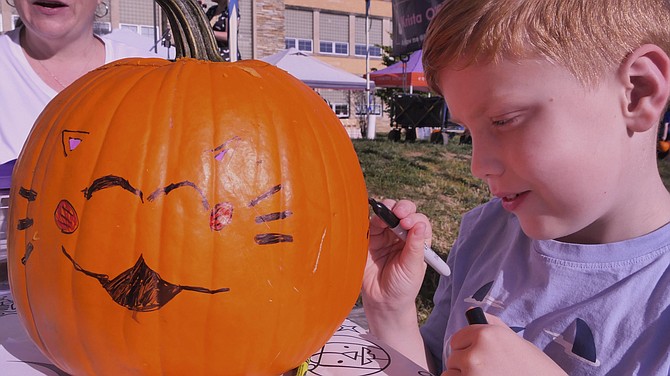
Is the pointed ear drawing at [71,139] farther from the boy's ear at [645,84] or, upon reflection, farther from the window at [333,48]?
the window at [333,48]

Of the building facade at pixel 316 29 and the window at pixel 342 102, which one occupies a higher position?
the building facade at pixel 316 29

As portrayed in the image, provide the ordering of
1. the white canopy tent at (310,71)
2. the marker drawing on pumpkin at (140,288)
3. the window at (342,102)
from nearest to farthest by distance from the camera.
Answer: the marker drawing on pumpkin at (140,288), the white canopy tent at (310,71), the window at (342,102)

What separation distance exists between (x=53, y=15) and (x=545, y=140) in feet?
5.42

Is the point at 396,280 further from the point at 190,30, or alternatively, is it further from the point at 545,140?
the point at 190,30

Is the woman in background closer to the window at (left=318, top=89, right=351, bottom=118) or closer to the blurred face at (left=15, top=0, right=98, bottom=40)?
the blurred face at (left=15, top=0, right=98, bottom=40)

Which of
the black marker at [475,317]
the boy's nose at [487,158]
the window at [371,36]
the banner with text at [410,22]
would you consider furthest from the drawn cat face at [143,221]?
the window at [371,36]

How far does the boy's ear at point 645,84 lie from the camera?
96 cm

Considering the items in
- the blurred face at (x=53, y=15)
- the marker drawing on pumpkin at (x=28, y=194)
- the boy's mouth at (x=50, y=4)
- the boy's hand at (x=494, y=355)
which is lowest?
the boy's hand at (x=494, y=355)

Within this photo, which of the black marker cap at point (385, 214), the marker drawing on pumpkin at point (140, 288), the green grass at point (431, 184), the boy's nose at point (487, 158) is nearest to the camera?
the marker drawing on pumpkin at point (140, 288)

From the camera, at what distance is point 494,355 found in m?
0.83

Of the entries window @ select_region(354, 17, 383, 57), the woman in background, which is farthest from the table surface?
window @ select_region(354, 17, 383, 57)

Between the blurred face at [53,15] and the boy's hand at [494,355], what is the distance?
5.55 feet

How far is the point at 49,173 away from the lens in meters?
0.81

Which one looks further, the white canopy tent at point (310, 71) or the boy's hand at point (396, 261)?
the white canopy tent at point (310, 71)
